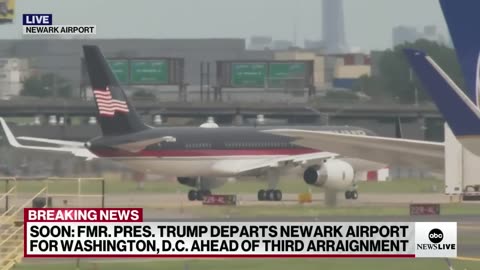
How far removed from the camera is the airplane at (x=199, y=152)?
74250mm

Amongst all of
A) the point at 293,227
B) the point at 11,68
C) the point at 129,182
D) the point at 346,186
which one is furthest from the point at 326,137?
the point at 11,68

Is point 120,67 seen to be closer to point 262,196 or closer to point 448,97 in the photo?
point 262,196

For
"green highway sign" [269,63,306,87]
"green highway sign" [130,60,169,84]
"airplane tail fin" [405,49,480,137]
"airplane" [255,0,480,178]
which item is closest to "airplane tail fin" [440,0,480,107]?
"airplane" [255,0,480,178]

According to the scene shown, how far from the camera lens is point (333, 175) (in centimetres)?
7306

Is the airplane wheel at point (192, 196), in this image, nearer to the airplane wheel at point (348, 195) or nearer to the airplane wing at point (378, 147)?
the airplane wheel at point (348, 195)

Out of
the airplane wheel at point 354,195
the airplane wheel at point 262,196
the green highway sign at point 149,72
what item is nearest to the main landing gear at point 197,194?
the airplane wheel at point 262,196

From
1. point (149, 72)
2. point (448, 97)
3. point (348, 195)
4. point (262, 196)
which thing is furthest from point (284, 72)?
point (448, 97)

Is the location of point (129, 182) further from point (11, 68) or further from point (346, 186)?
point (11, 68)

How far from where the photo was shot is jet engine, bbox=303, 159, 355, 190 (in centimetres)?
7275

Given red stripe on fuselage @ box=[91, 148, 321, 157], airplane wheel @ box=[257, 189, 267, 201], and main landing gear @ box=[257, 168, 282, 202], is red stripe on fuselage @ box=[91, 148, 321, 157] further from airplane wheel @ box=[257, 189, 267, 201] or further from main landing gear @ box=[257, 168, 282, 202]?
airplane wheel @ box=[257, 189, 267, 201]

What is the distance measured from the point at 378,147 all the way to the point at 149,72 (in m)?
106

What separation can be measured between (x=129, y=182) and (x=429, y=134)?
1361 inches

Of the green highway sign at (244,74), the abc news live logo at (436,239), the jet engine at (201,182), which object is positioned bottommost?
the abc news live logo at (436,239)

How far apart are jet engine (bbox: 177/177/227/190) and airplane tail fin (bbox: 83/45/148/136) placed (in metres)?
5.04
